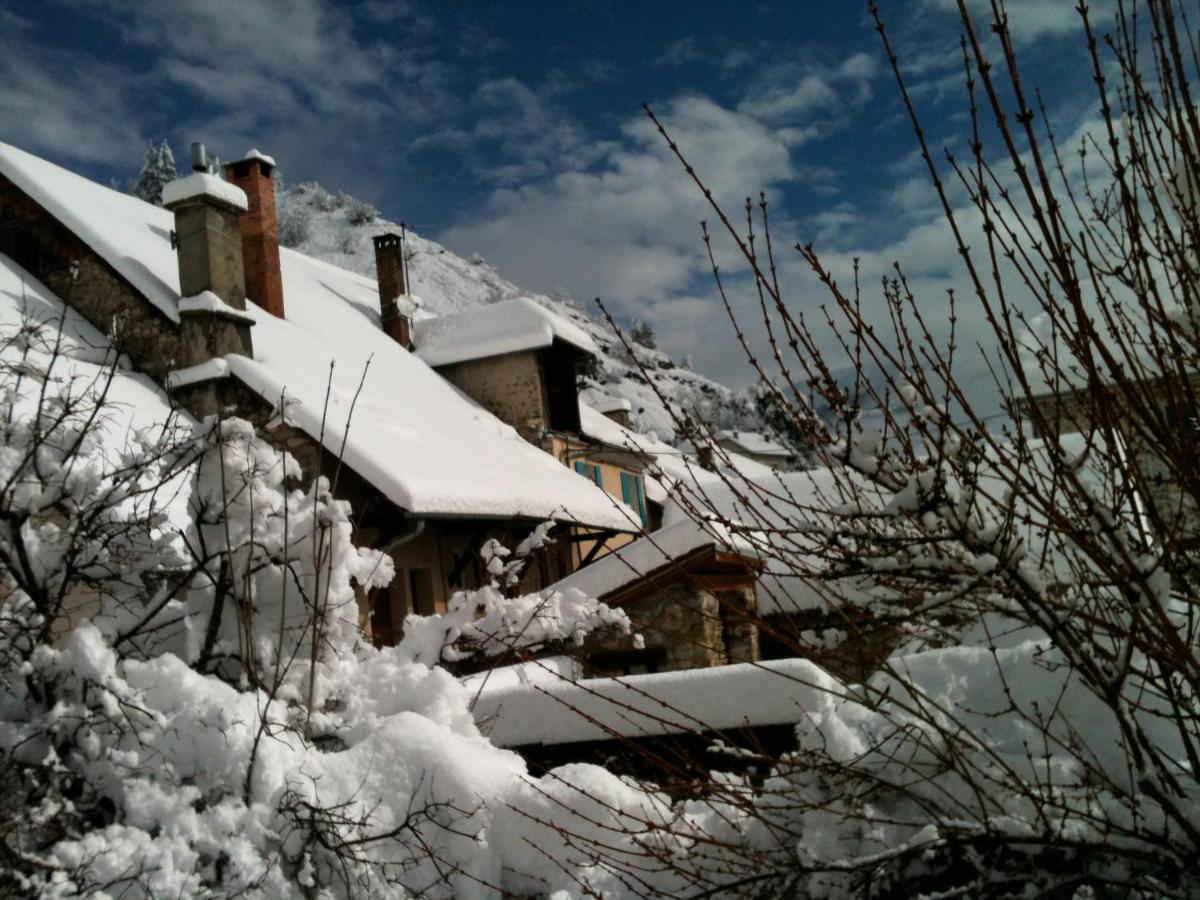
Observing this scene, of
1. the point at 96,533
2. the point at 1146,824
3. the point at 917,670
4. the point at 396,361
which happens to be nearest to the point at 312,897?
the point at 96,533

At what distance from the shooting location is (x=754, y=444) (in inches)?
1371

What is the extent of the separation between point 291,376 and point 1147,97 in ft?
30.4

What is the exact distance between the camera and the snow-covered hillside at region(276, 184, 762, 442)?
2233 inches

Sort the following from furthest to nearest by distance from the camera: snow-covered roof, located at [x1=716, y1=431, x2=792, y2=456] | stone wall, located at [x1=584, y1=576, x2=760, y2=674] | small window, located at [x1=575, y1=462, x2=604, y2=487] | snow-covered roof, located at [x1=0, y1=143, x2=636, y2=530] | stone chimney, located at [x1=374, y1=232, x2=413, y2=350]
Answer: snow-covered roof, located at [x1=716, y1=431, x2=792, y2=456], small window, located at [x1=575, y1=462, x2=604, y2=487], stone chimney, located at [x1=374, y1=232, x2=413, y2=350], snow-covered roof, located at [x1=0, y1=143, x2=636, y2=530], stone wall, located at [x1=584, y1=576, x2=760, y2=674]

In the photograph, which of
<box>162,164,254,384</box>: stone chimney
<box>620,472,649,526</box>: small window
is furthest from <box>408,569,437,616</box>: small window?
<box>620,472,649,526</box>: small window

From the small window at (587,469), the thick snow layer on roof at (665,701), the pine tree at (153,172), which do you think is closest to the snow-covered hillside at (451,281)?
the pine tree at (153,172)

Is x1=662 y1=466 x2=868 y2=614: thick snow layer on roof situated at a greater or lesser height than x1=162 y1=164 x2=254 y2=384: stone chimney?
lesser

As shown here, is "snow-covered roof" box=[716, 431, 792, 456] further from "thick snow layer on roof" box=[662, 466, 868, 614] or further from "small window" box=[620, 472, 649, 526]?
"small window" box=[620, 472, 649, 526]

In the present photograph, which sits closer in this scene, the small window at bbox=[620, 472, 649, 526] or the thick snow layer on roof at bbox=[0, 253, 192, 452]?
the thick snow layer on roof at bbox=[0, 253, 192, 452]

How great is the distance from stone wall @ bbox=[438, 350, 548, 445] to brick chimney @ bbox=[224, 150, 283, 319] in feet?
12.2

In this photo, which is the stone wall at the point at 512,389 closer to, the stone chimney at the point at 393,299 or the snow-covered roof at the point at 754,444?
the stone chimney at the point at 393,299

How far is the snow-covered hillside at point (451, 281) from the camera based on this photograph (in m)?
56.7

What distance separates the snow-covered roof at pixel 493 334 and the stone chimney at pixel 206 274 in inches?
225

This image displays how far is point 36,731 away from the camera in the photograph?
379 centimetres
